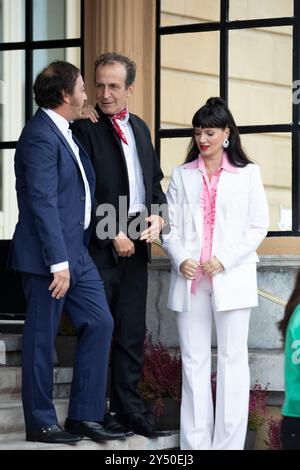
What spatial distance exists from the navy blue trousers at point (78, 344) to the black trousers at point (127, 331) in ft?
1.05

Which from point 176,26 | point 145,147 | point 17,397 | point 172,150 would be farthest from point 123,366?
point 176,26

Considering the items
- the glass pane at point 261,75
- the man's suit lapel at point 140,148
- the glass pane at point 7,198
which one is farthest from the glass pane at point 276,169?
the glass pane at point 7,198

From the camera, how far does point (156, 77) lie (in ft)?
27.5

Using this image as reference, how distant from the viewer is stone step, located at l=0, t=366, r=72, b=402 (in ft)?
23.6

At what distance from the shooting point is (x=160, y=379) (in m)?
7.22

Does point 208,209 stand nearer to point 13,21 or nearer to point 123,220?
point 123,220

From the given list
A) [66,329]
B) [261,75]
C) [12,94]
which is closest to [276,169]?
[261,75]

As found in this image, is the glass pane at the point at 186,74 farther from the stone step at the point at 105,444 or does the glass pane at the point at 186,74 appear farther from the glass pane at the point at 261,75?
the stone step at the point at 105,444

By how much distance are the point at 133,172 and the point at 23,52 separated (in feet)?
7.94

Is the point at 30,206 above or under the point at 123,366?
above
